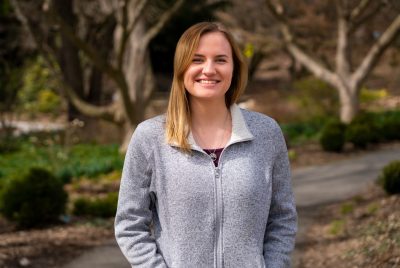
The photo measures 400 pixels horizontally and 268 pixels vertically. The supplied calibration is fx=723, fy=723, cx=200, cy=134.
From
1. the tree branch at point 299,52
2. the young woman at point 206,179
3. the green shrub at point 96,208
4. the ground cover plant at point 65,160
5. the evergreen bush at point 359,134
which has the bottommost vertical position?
the ground cover plant at point 65,160

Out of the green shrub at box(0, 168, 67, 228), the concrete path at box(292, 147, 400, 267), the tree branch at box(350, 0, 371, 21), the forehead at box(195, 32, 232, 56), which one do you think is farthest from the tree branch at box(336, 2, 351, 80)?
Answer: the forehead at box(195, 32, 232, 56)

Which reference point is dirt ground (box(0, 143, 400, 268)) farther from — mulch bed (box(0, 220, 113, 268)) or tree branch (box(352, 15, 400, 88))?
tree branch (box(352, 15, 400, 88))

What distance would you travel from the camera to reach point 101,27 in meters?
17.8

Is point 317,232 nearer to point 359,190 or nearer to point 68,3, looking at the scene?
point 359,190

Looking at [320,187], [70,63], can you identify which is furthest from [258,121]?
[70,63]

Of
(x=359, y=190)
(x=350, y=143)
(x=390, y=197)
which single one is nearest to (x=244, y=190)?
(x=390, y=197)

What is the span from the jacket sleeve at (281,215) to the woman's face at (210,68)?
0.26 metres

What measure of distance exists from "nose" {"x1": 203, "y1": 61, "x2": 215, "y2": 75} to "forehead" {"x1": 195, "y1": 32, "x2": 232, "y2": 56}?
0.12 feet

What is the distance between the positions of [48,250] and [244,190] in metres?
4.76

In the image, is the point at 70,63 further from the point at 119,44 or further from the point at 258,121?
the point at 258,121

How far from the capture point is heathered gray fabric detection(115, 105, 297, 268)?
2311 millimetres

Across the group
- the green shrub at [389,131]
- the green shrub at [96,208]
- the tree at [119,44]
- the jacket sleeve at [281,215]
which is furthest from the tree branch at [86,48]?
the jacket sleeve at [281,215]

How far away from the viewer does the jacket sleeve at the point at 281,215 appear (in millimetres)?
2438

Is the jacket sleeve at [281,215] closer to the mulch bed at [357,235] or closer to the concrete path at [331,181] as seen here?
the mulch bed at [357,235]
